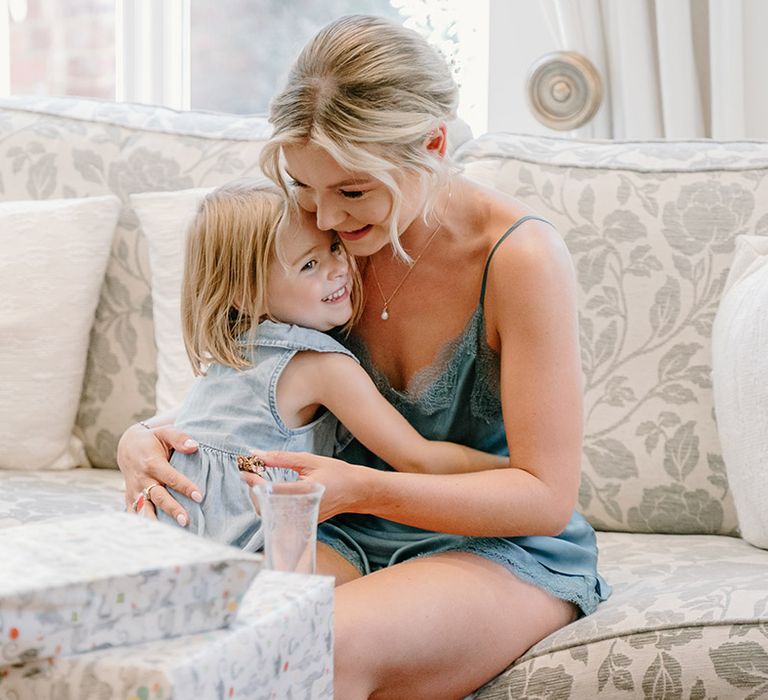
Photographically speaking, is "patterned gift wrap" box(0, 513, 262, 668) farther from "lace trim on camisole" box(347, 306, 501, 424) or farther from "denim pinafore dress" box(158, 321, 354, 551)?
"lace trim on camisole" box(347, 306, 501, 424)

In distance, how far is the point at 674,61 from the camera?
2.68 meters

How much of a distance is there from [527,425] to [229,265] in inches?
17.7

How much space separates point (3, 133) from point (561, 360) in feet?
4.55

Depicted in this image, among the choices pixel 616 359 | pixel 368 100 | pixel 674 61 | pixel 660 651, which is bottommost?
pixel 660 651

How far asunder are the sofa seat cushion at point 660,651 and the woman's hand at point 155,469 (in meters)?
0.46

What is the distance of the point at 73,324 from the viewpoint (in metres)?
2.14

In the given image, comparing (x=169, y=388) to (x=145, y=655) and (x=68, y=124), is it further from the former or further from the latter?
(x=145, y=655)

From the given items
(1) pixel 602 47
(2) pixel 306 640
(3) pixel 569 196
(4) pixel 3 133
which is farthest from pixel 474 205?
(1) pixel 602 47

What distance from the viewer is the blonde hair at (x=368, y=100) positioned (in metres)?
1.38

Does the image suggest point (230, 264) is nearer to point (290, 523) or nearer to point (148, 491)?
point (148, 491)

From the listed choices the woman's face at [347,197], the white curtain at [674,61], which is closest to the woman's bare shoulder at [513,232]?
the woman's face at [347,197]

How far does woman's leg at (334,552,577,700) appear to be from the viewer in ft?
4.17

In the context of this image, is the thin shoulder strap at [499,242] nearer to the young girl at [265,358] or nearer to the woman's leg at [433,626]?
the young girl at [265,358]

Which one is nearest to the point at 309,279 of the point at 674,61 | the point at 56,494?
the point at 56,494
